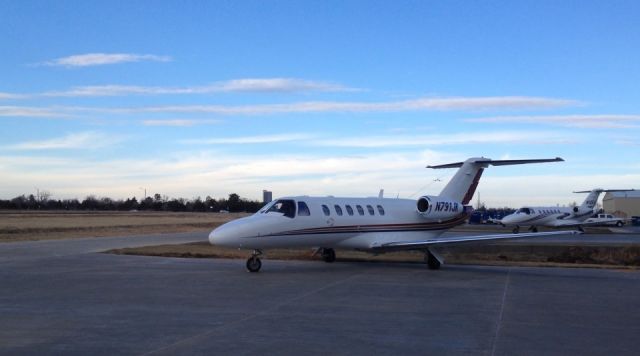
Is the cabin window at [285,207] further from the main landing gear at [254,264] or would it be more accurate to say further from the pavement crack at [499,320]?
the pavement crack at [499,320]

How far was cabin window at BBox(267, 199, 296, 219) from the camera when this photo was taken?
20.4 metres

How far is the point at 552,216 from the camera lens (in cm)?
6519

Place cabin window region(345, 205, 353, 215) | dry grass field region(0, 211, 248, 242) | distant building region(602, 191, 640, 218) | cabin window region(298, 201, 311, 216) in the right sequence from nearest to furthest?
cabin window region(298, 201, 311, 216) < cabin window region(345, 205, 353, 215) < dry grass field region(0, 211, 248, 242) < distant building region(602, 191, 640, 218)

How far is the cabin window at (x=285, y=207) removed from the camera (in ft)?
66.9

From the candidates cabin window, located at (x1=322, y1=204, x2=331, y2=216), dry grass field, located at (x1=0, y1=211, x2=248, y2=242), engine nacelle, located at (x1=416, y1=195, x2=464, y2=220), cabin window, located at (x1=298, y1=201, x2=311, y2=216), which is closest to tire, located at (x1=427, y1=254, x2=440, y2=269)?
engine nacelle, located at (x1=416, y1=195, x2=464, y2=220)

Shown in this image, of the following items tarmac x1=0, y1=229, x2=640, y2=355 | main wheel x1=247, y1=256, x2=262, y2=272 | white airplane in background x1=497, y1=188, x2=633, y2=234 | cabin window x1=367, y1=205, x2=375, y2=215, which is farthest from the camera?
white airplane in background x1=497, y1=188, x2=633, y2=234

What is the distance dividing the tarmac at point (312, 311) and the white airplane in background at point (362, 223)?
1.06 m

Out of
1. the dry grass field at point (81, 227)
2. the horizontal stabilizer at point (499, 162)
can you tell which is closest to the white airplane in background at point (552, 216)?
the dry grass field at point (81, 227)

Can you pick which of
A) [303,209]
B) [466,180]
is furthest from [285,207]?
[466,180]

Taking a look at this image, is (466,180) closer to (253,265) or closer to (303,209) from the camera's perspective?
(303,209)

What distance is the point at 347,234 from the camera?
22.1m

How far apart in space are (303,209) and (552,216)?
5002cm

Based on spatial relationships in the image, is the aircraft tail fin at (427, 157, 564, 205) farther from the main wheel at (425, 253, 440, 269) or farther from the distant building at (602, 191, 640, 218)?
the distant building at (602, 191, 640, 218)

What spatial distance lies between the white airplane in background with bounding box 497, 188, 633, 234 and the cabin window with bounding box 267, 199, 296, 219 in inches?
1864
